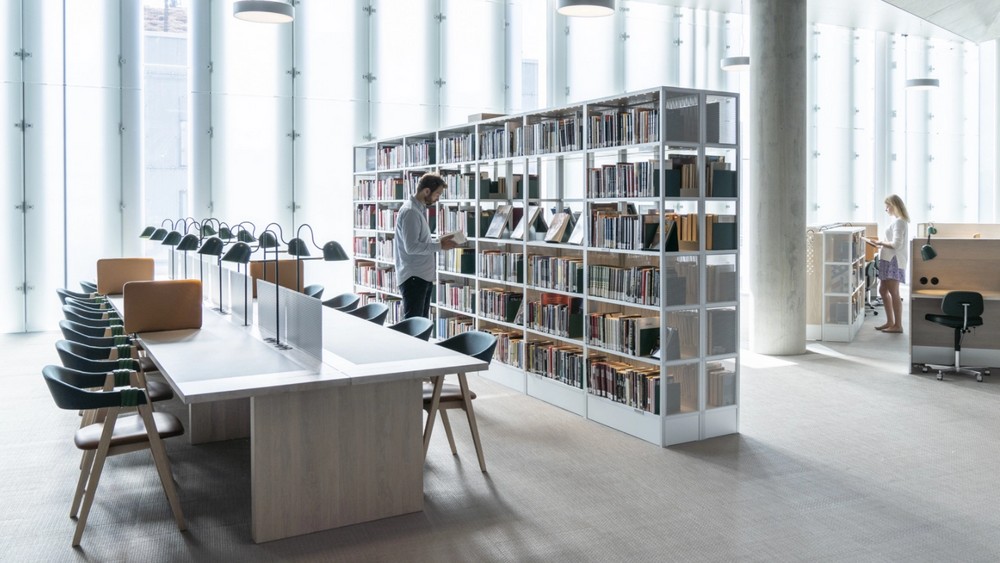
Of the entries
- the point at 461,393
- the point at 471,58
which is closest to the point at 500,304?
the point at 461,393

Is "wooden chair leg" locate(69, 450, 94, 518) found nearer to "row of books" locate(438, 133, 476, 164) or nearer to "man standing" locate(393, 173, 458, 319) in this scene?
"man standing" locate(393, 173, 458, 319)

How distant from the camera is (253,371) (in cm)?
430

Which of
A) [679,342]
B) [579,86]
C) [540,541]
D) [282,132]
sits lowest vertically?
[540,541]

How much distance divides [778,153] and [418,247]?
3.97 m

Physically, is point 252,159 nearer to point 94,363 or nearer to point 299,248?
point 299,248

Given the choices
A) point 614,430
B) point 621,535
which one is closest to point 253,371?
point 621,535

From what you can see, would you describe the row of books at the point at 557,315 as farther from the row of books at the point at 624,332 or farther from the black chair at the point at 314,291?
the black chair at the point at 314,291

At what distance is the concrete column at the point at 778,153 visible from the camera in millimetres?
8648

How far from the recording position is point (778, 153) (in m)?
8.70

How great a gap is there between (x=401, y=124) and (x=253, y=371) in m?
8.23

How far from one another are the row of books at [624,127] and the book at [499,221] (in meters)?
1.36

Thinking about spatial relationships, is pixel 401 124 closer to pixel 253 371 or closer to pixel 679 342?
pixel 679 342

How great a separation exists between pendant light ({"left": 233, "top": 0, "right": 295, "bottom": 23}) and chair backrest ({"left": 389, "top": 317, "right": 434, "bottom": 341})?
376 centimetres

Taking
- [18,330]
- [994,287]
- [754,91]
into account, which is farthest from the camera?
[18,330]
